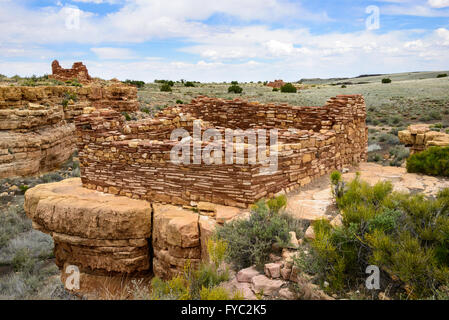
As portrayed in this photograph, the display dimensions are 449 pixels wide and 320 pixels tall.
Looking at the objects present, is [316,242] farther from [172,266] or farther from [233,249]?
[172,266]

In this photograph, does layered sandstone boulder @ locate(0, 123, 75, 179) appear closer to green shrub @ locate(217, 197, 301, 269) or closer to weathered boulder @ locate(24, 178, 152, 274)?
weathered boulder @ locate(24, 178, 152, 274)

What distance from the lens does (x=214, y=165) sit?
559 centimetres

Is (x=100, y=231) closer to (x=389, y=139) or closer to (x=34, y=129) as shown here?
(x=34, y=129)

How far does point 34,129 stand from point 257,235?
13.5 meters

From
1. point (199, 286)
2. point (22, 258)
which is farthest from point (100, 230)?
point (199, 286)

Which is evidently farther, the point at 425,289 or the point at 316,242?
the point at 316,242

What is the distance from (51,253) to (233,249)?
6423 millimetres

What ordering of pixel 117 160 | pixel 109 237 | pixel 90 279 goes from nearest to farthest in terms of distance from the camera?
pixel 109 237 → pixel 90 279 → pixel 117 160

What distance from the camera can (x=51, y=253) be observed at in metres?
8.23

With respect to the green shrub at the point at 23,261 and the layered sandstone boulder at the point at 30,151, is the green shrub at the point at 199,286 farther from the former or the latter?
the layered sandstone boulder at the point at 30,151

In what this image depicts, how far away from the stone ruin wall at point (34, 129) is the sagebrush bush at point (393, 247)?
13.5m

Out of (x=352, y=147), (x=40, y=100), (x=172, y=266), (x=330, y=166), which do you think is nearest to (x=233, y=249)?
(x=172, y=266)

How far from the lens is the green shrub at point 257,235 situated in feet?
12.4

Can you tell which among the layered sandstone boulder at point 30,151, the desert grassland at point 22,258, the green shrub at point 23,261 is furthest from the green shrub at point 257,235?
the layered sandstone boulder at point 30,151
